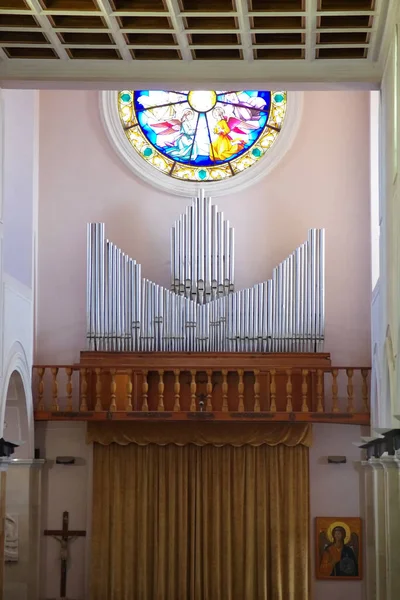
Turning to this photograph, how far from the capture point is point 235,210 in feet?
70.4

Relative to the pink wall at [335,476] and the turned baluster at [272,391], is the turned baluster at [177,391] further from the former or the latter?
the pink wall at [335,476]

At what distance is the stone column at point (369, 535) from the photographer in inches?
739

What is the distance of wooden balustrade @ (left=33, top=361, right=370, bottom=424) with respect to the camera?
1944 centimetres

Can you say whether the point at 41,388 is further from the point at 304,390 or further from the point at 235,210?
the point at 235,210

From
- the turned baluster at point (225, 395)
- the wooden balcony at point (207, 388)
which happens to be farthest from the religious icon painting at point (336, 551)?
the turned baluster at point (225, 395)

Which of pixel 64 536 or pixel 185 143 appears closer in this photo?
pixel 64 536

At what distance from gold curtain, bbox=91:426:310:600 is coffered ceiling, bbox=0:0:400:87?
279 inches

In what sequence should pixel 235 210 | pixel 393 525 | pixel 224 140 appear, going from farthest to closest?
pixel 224 140 → pixel 235 210 → pixel 393 525

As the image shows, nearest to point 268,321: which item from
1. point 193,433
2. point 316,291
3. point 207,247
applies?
point 316,291

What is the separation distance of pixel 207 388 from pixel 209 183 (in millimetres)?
3994

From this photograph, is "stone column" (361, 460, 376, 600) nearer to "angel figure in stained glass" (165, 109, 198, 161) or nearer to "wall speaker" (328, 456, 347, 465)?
"wall speaker" (328, 456, 347, 465)

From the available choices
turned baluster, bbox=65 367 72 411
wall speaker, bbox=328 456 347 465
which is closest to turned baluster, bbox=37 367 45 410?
→ turned baluster, bbox=65 367 72 411

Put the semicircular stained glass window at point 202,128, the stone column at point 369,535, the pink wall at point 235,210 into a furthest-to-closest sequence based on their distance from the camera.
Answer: the semicircular stained glass window at point 202,128, the pink wall at point 235,210, the stone column at point 369,535

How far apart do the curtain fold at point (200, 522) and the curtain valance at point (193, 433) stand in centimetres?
16
